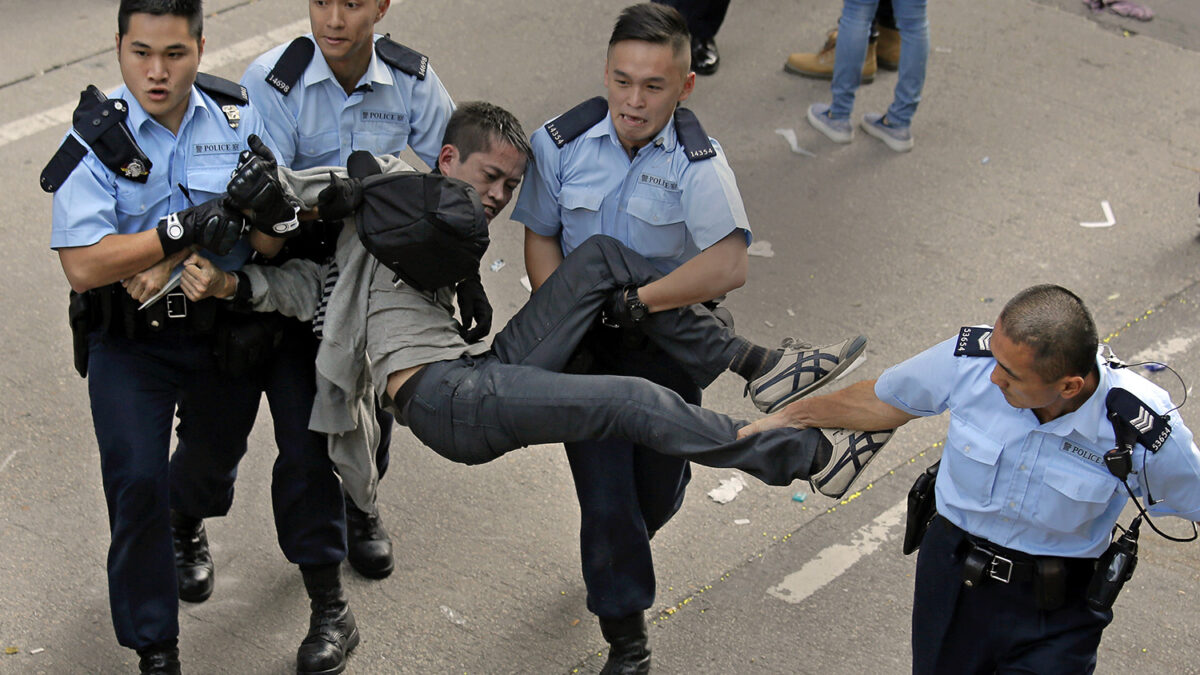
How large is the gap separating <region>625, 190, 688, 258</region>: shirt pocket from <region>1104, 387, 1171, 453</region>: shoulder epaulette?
1.36 metres

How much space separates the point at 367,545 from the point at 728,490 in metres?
1.39

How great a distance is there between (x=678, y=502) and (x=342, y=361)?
1.21 meters

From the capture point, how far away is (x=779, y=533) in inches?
185

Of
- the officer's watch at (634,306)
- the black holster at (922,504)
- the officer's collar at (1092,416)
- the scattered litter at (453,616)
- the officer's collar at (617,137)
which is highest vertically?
the officer's collar at (617,137)

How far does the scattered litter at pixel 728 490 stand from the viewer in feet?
16.0

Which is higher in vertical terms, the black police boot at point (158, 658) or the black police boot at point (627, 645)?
the black police boot at point (158, 658)

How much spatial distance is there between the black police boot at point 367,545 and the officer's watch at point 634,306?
129 cm

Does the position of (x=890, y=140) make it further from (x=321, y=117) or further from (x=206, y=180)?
(x=206, y=180)

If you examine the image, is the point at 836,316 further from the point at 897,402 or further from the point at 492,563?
the point at 897,402

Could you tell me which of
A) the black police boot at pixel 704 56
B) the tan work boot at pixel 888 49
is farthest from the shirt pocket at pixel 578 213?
the tan work boot at pixel 888 49

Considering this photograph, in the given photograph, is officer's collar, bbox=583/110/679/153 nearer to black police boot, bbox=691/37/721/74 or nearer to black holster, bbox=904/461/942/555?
black holster, bbox=904/461/942/555

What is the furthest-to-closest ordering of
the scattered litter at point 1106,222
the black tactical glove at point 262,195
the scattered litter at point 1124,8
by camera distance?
the scattered litter at point 1124,8 → the scattered litter at point 1106,222 → the black tactical glove at point 262,195

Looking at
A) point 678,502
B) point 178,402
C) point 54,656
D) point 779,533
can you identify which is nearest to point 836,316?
point 779,533

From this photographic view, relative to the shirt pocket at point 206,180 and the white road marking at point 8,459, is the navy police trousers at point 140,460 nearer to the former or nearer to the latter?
the shirt pocket at point 206,180
